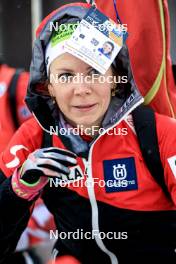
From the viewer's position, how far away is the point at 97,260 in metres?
1.28

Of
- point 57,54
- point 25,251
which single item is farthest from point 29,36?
point 57,54

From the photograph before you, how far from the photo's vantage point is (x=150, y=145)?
1193 millimetres

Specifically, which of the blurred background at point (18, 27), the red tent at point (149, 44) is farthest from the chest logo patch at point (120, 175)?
the blurred background at point (18, 27)

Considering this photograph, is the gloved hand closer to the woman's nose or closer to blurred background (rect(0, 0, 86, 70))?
the woman's nose

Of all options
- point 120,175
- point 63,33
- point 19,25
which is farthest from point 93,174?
point 19,25

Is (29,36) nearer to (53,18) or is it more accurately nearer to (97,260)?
(53,18)

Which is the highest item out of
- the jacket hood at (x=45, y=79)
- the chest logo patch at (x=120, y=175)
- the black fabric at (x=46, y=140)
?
the jacket hood at (x=45, y=79)

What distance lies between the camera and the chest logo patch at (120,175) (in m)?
1.22

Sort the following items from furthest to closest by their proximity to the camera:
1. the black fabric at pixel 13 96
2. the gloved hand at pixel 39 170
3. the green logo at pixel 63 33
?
the black fabric at pixel 13 96 → the green logo at pixel 63 33 → the gloved hand at pixel 39 170

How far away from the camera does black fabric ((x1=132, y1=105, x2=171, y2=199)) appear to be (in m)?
1.19

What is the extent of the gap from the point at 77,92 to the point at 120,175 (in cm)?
20

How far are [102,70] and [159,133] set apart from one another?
181mm

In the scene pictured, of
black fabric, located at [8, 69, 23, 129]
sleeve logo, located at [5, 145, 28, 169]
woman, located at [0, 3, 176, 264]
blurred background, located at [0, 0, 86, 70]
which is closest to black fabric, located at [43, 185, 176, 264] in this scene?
woman, located at [0, 3, 176, 264]

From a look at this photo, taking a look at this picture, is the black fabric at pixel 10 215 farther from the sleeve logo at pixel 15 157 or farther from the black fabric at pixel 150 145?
the black fabric at pixel 150 145
